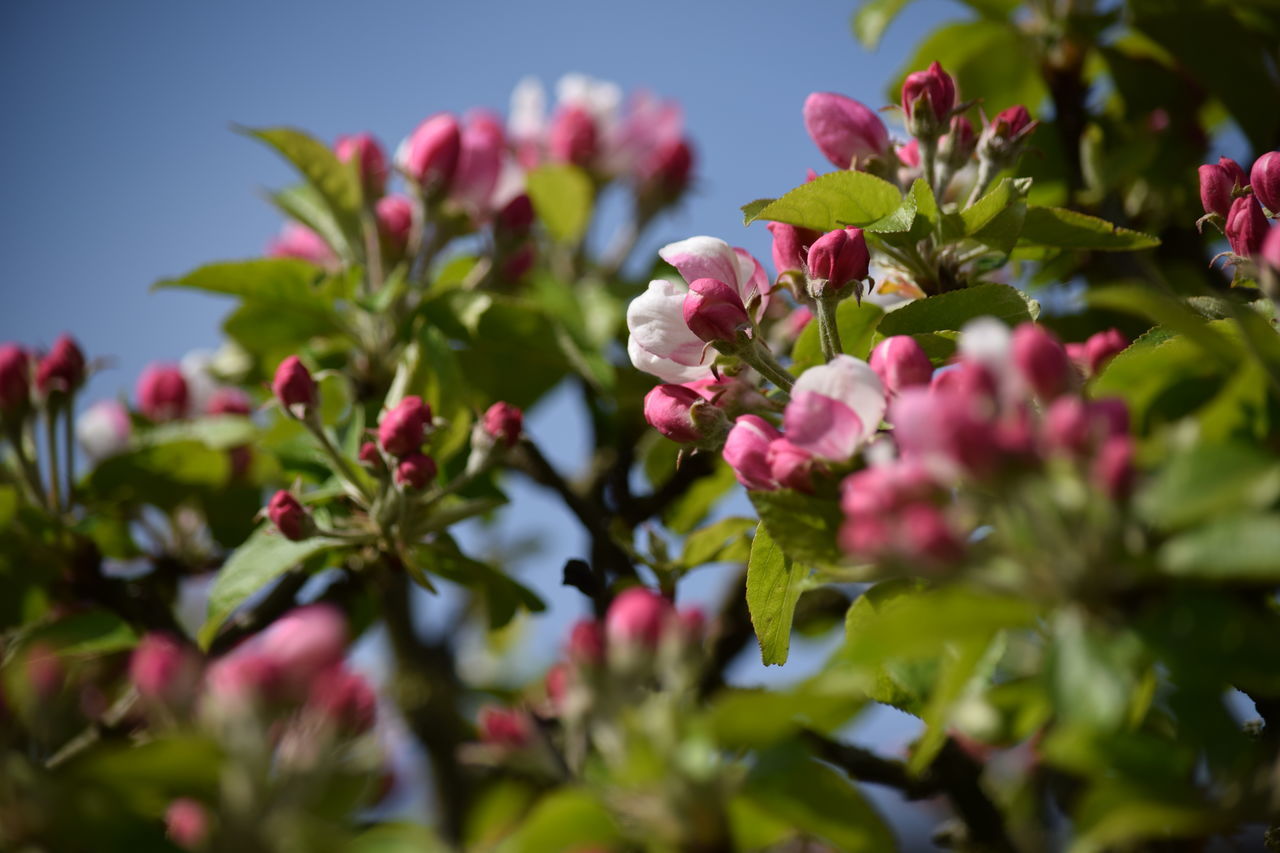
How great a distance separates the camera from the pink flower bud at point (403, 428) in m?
1.31

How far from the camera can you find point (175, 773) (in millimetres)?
672

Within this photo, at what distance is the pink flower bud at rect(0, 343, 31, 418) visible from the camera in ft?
5.39

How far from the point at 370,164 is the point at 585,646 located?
1284 mm

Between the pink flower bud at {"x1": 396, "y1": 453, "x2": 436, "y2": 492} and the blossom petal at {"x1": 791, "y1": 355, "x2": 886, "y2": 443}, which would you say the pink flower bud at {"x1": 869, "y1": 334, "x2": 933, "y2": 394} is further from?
the pink flower bud at {"x1": 396, "y1": 453, "x2": 436, "y2": 492}

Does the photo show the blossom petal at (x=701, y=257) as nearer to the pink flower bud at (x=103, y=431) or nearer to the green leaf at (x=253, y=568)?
the green leaf at (x=253, y=568)

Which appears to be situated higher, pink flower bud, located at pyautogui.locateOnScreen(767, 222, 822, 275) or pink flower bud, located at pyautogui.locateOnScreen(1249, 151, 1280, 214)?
pink flower bud, located at pyautogui.locateOnScreen(767, 222, 822, 275)

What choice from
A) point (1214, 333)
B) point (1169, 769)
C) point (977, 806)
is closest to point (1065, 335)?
point (977, 806)

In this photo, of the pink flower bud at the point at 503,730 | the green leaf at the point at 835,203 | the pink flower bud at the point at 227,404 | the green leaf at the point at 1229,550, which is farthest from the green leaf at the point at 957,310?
the pink flower bud at the point at 227,404

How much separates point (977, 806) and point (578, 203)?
1.41 meters

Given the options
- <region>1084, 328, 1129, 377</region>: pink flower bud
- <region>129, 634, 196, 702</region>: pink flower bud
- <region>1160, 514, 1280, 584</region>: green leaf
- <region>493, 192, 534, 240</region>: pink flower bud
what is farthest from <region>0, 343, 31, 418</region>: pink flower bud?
<region>1160, 514, 1280, 584</region>: green leaf

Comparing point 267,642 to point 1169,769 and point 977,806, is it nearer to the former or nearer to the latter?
point 1169,769

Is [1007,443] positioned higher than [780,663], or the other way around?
[1007,443]

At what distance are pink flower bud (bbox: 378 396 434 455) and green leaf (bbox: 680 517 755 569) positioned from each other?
391 millimetres

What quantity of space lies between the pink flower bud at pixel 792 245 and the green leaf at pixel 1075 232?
0.78 feet
